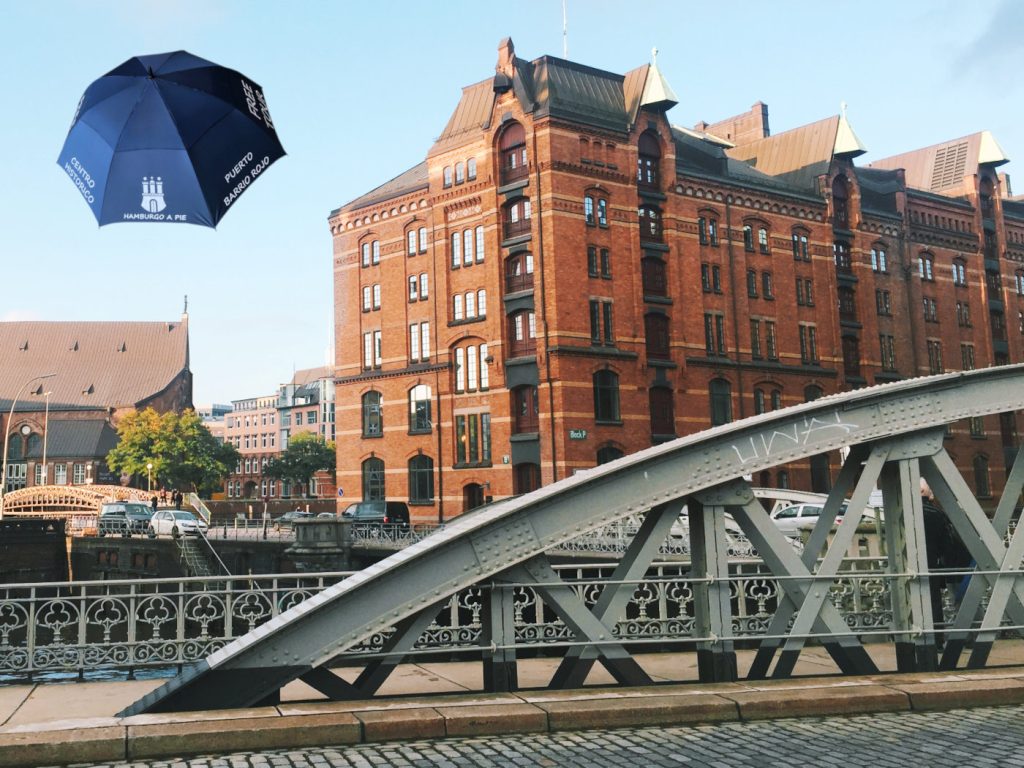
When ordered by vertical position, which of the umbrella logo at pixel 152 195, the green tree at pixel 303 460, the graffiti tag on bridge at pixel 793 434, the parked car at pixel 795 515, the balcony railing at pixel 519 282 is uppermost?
the balcony railing at pixel 519 282

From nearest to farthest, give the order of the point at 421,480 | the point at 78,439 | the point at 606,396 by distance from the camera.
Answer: the point at 606,396
the point at 421,480
the point at 78,439

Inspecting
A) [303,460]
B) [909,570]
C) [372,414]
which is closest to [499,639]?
[909,570]

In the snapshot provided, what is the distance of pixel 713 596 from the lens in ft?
27.9

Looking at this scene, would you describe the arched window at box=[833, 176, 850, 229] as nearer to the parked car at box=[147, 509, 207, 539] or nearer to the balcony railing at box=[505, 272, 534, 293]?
the balcony railing at box=[505, 272, 534, 293]

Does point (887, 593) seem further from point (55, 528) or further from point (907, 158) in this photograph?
point (907, 158)

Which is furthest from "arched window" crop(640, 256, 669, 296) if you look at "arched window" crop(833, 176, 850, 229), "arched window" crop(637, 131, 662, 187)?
"arched window" crop(833, 176, 850, 229)

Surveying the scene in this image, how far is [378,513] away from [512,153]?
1560 cm

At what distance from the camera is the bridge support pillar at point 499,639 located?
8.12m

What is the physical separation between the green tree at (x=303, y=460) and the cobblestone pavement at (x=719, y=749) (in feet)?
324

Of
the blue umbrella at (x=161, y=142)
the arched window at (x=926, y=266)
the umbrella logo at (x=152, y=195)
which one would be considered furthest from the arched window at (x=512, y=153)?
the umbrella logo at (x=152, y=195)

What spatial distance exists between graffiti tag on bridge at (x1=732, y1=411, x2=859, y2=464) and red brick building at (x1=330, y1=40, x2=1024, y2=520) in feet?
101

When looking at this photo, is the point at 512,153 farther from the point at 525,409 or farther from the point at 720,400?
the point at 720,400

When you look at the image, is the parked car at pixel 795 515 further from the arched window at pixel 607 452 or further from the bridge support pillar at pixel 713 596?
the bridge support pillar at pixel 713 596

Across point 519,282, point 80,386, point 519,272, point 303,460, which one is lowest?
point 303,460
